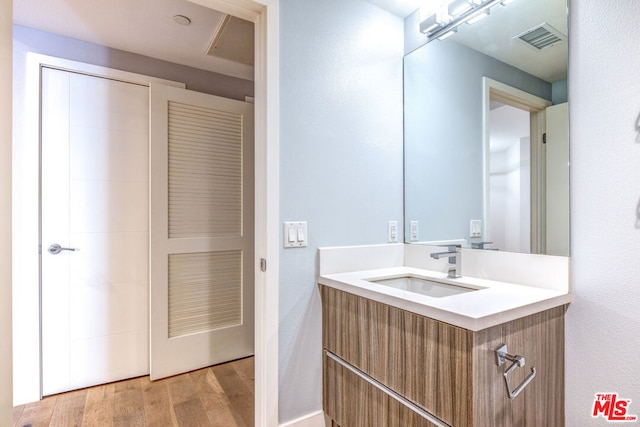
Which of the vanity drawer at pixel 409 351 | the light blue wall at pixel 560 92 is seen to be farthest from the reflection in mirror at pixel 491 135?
the vanity drawer at pixel 409 351

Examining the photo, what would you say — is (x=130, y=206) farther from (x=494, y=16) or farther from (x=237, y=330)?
(x=494, y=16)

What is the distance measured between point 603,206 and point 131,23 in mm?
2496

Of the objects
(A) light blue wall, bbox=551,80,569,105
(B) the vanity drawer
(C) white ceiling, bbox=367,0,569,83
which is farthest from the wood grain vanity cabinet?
(C) white ceiling, bbox=367,0,569,83

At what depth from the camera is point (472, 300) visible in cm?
107

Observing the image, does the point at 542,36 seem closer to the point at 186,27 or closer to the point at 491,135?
the point at 491,135

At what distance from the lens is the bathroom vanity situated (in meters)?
0.92

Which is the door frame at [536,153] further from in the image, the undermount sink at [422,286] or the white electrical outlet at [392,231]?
the white electrical outlet at [392,231]

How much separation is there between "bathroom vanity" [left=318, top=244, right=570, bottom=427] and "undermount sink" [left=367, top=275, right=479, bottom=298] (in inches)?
0.9

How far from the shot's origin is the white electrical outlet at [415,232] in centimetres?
178

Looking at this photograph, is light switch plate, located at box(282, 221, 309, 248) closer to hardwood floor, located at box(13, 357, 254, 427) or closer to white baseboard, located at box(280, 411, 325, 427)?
white baseboard, located at box(280, 411, 325, 427)

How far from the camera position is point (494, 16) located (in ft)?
4.75

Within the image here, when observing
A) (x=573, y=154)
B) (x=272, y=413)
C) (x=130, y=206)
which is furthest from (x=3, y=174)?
(x=573, y=154)

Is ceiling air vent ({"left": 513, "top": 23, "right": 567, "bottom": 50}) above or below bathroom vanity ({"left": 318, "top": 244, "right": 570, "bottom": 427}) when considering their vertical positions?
above

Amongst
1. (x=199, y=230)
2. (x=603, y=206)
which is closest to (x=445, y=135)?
(x=603, y=206)
